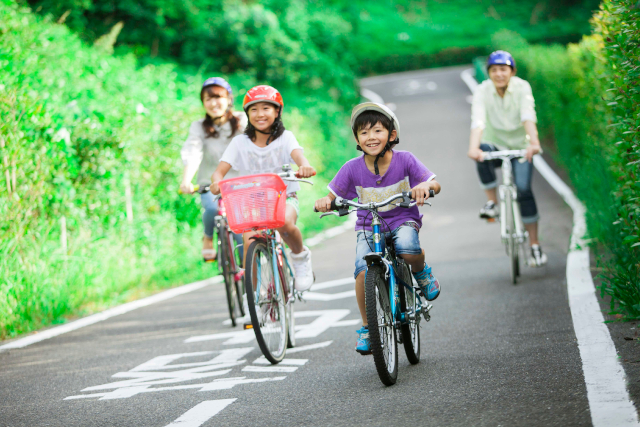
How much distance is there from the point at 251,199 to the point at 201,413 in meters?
1.60

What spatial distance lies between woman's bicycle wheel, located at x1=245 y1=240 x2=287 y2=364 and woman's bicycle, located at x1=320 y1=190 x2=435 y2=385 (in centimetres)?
101

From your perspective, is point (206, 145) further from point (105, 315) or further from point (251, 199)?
point (251, 199)

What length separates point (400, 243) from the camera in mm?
5168

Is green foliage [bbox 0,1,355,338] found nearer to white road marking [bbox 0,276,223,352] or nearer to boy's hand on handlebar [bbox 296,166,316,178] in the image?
white road marking [bbox 0,276,223,352]

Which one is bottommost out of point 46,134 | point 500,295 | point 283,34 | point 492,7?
point 500,295

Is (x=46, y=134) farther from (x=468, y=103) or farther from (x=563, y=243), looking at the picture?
(x=468, y=103)

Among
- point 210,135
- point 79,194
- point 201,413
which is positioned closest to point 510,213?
point 210,135

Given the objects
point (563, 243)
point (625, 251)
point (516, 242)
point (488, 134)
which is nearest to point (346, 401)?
point (625, 251)

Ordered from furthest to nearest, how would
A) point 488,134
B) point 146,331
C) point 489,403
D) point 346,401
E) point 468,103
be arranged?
point 468,103, point 488,134, point 146,331, point 346,401, point 489,403

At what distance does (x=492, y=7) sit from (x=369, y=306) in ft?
235

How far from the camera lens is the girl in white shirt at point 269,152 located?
648cm

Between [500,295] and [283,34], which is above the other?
[283,34]

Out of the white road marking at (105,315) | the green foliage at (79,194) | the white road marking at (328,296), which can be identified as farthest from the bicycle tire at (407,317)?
the green foliage at (79,194)

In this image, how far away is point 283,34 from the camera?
22406mm
